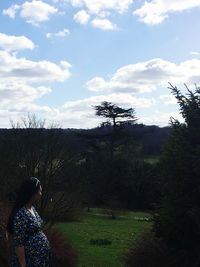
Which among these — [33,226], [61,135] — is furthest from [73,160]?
[33,226]

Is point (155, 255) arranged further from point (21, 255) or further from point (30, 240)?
point (21, 255)

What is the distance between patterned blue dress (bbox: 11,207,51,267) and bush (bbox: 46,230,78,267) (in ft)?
17.8

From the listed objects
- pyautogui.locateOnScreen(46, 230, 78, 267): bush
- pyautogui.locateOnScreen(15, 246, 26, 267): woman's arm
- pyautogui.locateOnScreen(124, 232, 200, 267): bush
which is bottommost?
pyautogui.locateOnScreen(46, 230, 78, 267): bush

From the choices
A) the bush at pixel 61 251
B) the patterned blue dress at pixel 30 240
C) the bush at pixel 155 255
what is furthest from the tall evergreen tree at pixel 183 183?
the bush at pixel 61 251

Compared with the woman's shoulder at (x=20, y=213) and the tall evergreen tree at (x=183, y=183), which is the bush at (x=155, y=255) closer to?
the tall evergreen tree at (x=183, y=183)

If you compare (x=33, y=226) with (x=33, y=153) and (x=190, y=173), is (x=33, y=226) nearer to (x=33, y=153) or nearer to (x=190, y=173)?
(x=190, y=173)

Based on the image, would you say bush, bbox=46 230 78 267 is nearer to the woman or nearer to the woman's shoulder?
the woman

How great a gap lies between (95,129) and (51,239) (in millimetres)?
60021

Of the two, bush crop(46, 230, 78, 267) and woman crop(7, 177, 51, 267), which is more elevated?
woman crop(7, 177, 51, 267)

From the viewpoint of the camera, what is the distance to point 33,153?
24.6 metres

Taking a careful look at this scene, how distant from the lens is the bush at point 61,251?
39.3 ft

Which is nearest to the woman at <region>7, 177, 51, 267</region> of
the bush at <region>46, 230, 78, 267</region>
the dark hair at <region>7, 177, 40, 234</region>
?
the dark hair at <region>7, 177, 40, 234</region>

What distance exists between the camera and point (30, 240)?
20.8 feet

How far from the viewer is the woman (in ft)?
20.4
